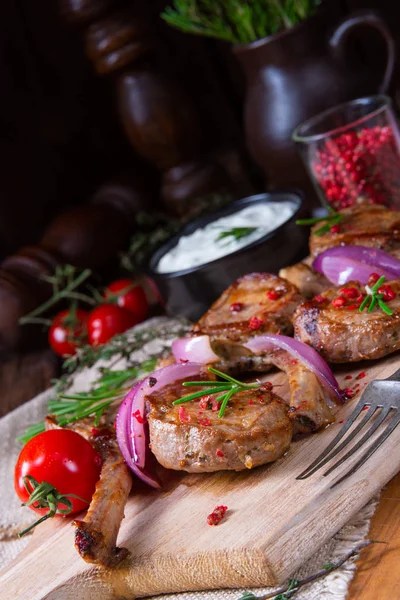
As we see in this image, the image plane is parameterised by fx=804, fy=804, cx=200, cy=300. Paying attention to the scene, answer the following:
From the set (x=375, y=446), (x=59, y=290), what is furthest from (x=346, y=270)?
(x=59, y=290)

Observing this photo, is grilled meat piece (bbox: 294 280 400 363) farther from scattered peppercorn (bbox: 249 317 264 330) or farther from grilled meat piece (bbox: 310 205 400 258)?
grilled meat piece (bbox: 310 205 400 258)

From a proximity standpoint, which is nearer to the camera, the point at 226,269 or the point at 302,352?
the point at 302,352

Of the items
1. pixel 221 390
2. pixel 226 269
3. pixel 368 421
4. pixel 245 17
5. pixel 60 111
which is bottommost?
pixel 368 421

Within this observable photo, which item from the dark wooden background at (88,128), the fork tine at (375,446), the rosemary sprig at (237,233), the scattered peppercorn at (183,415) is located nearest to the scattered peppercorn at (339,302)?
the fork tine at (375,446)

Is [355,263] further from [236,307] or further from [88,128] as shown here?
[88,128]

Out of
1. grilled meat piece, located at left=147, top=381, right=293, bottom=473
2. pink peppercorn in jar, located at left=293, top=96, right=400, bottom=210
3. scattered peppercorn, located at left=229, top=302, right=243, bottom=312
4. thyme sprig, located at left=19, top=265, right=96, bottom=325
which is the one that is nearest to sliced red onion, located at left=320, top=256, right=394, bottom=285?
scattered peppercorn, located at left=229, top=302, right=243, bottom=312

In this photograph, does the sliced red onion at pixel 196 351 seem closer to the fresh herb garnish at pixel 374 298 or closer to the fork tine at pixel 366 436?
the fresh herb garnish at pixel 374 298
